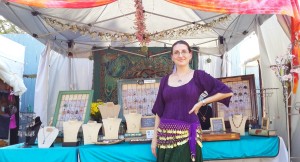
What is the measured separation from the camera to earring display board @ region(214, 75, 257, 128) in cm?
268

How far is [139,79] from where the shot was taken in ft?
9.16

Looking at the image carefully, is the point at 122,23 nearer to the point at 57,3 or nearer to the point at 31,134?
the point at 57,3

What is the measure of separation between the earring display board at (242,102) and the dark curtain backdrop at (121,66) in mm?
2136

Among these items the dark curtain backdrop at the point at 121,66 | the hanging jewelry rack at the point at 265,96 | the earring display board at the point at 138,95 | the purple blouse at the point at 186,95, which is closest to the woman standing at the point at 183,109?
the purple blouse at the point at 186,95

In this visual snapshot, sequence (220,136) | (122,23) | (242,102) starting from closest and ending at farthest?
(220,136)
(242,102)
(122,23)

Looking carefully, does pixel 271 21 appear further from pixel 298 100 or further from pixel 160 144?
pixel 160 144

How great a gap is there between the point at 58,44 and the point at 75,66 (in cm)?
89

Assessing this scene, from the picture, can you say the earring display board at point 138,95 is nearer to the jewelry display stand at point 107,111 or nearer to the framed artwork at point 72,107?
the jewelry display stand at point 107,111

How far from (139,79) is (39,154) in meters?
1.16

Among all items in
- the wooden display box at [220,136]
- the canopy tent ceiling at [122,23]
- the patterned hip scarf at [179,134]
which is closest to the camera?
the patterned hip scarf at [179,134]

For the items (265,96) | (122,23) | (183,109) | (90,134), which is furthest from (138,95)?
(122,23)

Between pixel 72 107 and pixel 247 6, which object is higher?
pixel 247 6

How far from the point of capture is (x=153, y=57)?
195 inches

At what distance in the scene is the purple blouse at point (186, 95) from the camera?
1.59 metres
